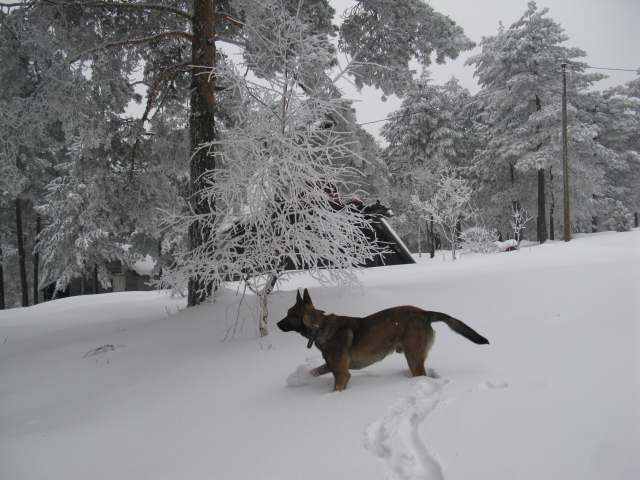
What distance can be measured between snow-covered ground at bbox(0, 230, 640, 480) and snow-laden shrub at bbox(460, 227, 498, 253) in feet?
48.2

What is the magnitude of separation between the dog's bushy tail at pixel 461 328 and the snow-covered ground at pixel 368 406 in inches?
10.7

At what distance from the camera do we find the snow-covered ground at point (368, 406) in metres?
1.92

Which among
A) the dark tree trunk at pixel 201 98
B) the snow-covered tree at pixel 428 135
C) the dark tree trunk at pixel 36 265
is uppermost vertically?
the snow-covered tree at pixel 428 135

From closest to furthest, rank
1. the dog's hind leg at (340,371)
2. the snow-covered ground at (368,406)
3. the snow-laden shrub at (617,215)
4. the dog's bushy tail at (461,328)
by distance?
the snow-covered ground at (368,406)
the dog's bushy tail at (461,328)
the dog's hind leg at (340,371)
the snow-laden shrub at (617,215)

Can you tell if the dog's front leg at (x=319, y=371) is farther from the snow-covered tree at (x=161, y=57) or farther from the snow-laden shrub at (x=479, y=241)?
the snow-laden shrub at (x=479, y=241)

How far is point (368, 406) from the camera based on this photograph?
8.45ft

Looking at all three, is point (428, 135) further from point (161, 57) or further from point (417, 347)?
point (417, 347)

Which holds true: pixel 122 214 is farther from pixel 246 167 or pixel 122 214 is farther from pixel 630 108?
pixel 630 108

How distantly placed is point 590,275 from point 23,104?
34.9ft

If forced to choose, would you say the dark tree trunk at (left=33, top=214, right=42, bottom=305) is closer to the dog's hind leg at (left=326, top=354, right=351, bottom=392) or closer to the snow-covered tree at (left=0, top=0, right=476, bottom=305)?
the snow-covered tree at (left=0, top=0, right=476, bottom=305)

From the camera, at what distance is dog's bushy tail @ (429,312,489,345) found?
290cm

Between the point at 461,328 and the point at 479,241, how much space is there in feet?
62.1

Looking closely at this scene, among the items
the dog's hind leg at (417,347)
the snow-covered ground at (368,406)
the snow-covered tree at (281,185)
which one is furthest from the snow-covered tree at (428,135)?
the dog's hind leg at (417,347)

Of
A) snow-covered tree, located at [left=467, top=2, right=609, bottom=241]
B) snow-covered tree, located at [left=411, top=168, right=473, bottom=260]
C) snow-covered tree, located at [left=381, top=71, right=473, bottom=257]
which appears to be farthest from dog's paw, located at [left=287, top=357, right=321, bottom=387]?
snow-covered tree, located at [left=381, top=71, right=473, bottom=257]
